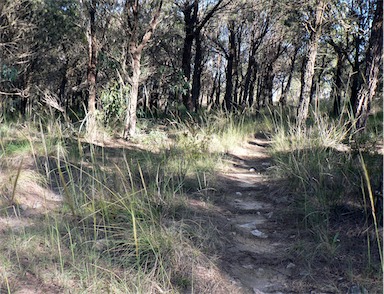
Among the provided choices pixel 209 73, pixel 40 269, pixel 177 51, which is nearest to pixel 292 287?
pixel 40 269

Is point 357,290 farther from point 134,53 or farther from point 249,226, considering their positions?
point 134,53

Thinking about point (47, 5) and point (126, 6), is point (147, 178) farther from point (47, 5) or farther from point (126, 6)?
point (47, 5)

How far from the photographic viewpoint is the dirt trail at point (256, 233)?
8.54 feet

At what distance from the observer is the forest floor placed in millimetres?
2473

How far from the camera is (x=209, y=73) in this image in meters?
30.7

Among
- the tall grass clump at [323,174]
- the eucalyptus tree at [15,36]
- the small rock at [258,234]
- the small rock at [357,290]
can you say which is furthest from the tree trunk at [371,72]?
the eucalyptus tree at [15,36]

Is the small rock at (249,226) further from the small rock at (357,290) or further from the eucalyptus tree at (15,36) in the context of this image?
the eucalyptus tree at (15,36)

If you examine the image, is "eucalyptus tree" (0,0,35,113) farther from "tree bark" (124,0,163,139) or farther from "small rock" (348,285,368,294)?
"small rock" (348,285,368,294)

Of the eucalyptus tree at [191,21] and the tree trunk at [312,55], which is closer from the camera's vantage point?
the tree trunk at [312,55]

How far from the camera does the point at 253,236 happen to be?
333 cm

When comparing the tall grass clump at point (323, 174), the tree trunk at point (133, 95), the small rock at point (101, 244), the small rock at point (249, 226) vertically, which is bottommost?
the small rock at point (249, 226)

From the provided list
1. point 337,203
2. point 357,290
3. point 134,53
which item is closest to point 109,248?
point 357,290

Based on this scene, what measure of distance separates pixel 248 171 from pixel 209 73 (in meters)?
25.7

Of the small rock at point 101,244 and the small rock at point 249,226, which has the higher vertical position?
the small rock at point 101,244
